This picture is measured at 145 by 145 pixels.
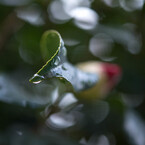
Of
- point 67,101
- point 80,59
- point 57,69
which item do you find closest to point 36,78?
point 57,69

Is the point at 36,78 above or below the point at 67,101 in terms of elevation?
above

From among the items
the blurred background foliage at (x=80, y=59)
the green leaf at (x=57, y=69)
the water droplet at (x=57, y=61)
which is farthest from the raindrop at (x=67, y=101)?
the water droplet at (x=57, y=61)

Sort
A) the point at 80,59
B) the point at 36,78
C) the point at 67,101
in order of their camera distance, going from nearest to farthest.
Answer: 1. the point at 36,78
2. the point at 67,101
3. the point at 80,59

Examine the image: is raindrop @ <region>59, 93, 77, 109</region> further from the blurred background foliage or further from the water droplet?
the water droplet

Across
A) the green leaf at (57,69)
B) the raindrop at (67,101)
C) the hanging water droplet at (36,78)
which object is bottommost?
the raindrop at (67,101)

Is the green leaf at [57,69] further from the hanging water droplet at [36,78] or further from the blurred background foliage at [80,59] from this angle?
the blurred background foliage at [80,59]

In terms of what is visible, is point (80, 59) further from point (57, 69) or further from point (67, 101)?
point (57, 69)

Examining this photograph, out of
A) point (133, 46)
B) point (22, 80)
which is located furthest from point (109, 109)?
point (22, 80)

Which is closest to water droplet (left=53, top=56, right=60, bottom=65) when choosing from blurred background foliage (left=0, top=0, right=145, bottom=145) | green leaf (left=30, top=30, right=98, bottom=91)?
green leaf (left=30, top=30, right=98, bottom=91)
